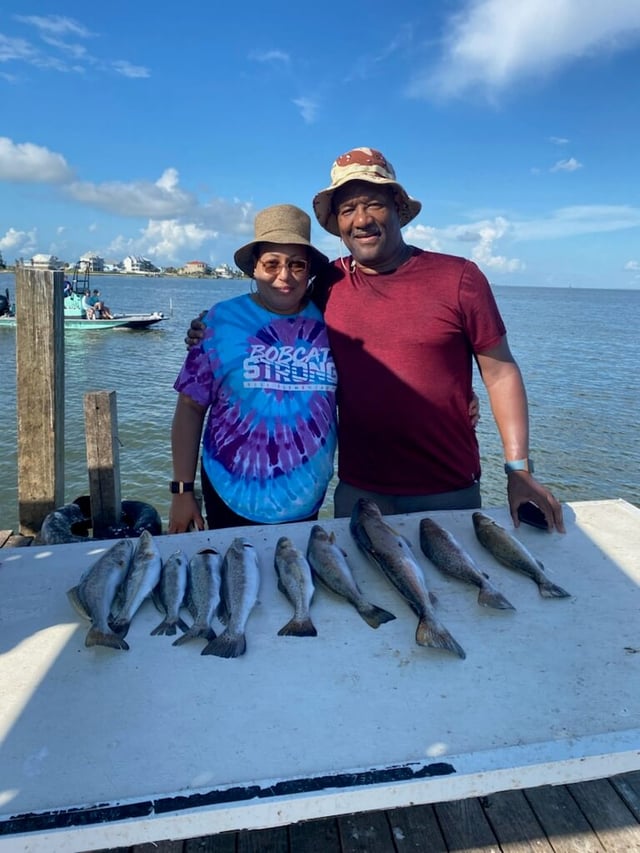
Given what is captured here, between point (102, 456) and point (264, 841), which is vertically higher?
point (102, 456)

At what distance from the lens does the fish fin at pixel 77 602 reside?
2205 mm

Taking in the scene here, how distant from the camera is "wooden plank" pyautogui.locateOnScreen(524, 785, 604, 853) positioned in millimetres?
2123

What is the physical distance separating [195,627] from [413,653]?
779 mm

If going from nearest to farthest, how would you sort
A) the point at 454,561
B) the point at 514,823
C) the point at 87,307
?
the point at 514,823 → the point at 454,561 → the point at 87,307

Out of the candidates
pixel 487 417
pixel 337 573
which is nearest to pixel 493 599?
pixel 337 573

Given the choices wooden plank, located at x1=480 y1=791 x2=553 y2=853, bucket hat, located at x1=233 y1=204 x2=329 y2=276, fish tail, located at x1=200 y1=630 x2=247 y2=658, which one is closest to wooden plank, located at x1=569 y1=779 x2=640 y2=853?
wooden plank, located at x1=480 y1=791 x2=553 y2=853

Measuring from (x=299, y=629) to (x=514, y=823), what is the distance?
3.63ft

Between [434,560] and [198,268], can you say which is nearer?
[434,560]

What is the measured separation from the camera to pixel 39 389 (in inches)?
202

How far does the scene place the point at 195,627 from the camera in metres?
2.13

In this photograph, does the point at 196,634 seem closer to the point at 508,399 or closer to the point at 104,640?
→ the point at 104,640

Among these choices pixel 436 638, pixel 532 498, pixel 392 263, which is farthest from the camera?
pixel 392 263

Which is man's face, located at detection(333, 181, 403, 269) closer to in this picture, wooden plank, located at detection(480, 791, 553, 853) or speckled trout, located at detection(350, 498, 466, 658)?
speckled trout, located at detection(350, 498, 466, 658)

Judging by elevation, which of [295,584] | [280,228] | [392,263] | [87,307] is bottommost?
[87,307]
